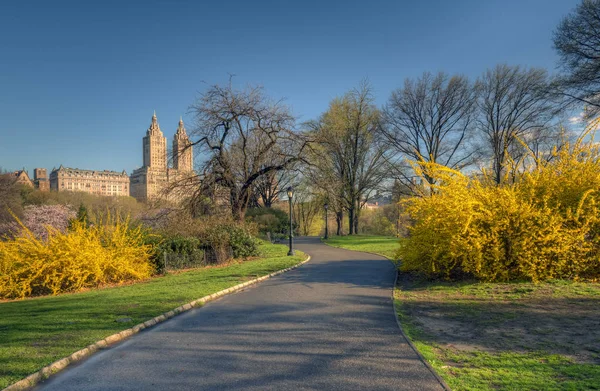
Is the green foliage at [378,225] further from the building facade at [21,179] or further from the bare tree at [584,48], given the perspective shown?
the building facade at [21,179]

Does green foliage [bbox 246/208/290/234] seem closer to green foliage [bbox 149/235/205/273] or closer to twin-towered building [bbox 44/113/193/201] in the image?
twin-towered building [bbox 44/113/193/201]

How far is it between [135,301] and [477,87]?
1248 inches

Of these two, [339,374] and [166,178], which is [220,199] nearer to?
[166,178]

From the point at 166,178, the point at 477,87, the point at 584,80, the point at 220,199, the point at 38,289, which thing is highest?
the point at 477,87

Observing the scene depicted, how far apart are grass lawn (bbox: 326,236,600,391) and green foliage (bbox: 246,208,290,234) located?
27461 mm

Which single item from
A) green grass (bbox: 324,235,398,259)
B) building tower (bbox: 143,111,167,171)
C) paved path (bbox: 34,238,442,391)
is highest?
building tower (bbox: 143,111,167,171)

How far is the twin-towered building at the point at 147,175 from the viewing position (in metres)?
22.2

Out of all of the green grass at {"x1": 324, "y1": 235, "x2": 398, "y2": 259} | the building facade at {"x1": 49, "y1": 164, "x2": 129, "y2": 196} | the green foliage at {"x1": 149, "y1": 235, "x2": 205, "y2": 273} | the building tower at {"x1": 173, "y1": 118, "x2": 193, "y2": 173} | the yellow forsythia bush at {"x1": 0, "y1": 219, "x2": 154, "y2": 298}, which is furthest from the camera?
the building facade at {"x1": 49, "y1": 164, "x2": 129, "y2": 196}

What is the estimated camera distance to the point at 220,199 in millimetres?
22641

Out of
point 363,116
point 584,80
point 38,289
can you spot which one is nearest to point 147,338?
point 38,289

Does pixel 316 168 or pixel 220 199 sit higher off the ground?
pixel 316 168

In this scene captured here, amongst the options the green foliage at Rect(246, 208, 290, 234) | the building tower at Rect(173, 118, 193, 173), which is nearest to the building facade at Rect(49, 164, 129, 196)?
the green foliage at Rect(246, 208, 290, 234)

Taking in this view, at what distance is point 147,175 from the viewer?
70250mm

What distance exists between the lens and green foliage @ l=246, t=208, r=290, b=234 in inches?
1423
